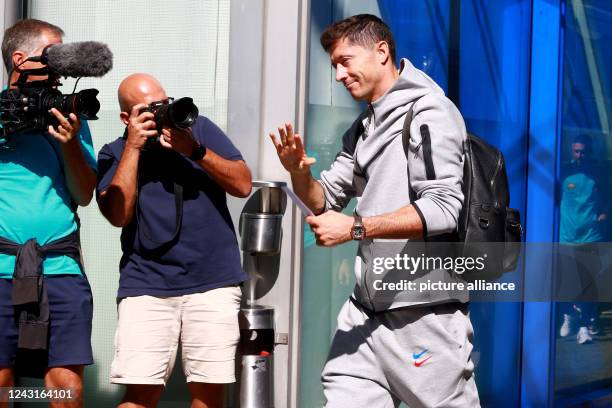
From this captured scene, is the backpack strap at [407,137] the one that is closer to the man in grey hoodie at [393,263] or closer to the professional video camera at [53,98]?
the man in grey hoodie at [393,263]

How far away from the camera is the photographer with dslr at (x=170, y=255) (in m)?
3.82

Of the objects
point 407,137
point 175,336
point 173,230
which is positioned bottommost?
point 175,336

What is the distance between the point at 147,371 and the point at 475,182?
5.22 feet

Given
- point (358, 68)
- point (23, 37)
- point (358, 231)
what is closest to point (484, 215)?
point (358, 231)

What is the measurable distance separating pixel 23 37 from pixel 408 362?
6.50 ft

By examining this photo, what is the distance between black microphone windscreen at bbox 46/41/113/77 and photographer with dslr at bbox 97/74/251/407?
0.25 m

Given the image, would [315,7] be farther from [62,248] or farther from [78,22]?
[62,248]

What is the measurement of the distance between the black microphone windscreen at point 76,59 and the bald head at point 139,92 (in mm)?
371

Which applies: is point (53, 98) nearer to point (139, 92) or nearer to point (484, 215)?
point (139, 92)

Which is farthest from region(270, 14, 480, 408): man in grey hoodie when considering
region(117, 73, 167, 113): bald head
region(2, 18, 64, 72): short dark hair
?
region(2, 18, 64, 72): short dark hair

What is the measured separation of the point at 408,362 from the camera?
3053mm

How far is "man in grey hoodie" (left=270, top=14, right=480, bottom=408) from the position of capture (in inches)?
118

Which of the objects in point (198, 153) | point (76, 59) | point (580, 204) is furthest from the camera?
point (580, 204)

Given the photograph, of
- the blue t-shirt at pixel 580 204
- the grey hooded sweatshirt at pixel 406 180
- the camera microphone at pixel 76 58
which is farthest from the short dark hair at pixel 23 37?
the blue t-shirt at pixel 580 204
